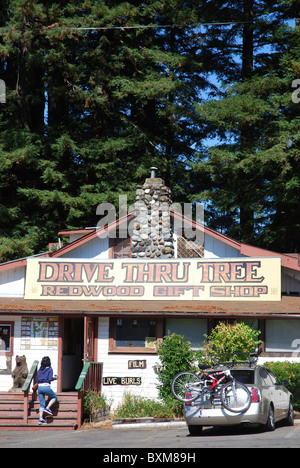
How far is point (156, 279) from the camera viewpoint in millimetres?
22062

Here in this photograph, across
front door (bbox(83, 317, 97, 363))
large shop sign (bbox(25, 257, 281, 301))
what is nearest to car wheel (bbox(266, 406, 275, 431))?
large shop sign (bbox(25, 257, 281, 301))

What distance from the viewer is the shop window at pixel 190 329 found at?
2130 centimetres

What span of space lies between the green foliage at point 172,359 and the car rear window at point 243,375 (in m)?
4.07

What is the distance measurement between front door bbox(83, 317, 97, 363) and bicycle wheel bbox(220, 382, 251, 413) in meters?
6.82

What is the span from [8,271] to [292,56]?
17.6 meters

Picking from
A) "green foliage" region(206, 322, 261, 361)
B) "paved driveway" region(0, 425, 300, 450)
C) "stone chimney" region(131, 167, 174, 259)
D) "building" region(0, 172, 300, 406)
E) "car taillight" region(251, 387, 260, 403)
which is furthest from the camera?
"stone chimney" region(131, 167, 174, 259)

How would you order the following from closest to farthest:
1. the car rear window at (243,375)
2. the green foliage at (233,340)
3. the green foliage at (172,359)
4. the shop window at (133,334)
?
1. the car rear window at (243,375)
2. the green foliage at (233,340)
3. the green foliage at (172,359)
4. the shop window at (133,334)

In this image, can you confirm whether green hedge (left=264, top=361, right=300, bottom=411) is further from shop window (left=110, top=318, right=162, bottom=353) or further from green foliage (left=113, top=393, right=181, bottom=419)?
shop window (left=110, top=318, right=162, bottom=353)

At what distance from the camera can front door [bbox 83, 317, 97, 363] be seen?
811 inches

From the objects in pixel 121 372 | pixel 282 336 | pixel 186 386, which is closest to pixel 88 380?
pixel 121 372

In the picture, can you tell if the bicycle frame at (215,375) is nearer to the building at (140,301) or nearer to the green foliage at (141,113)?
the building at (140,301)

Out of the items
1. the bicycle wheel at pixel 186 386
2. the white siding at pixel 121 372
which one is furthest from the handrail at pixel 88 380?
the bicycle wheel at pixel 186 386

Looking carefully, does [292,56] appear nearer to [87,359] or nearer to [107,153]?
[107,153]
